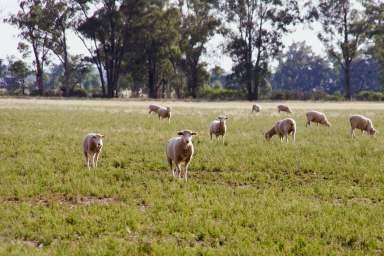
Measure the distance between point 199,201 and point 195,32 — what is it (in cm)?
8023

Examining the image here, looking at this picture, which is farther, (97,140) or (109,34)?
(109,34)

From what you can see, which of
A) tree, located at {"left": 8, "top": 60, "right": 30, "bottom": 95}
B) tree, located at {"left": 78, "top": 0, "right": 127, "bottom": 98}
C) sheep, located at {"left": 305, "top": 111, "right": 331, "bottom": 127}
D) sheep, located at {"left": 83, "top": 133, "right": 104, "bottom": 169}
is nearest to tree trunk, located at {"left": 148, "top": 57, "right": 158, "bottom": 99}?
tree, located at {"left": 78, "top": 0, "right": 127, "bottom": 98}

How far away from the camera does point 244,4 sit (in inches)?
3344

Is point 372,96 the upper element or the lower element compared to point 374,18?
lower

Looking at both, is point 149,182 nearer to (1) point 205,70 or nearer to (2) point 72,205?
(2) point 72,205

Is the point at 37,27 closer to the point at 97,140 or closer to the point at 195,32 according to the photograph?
the point at 195,32

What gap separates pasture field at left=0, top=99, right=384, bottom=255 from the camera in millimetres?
8039

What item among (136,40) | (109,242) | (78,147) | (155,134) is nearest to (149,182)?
(109,242)

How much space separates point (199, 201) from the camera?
34.7 feet

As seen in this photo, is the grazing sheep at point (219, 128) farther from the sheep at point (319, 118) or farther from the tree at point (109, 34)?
the tree at point (109, 34)

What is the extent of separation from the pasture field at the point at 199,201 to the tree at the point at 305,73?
467ft

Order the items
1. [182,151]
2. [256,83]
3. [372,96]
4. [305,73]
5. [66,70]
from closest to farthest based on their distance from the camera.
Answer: [182,151]
[372,96]
[256,83]
[66,70]
[305,73]

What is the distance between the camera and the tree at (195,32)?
88.1m

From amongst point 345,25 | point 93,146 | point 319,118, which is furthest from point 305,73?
point 93,146
